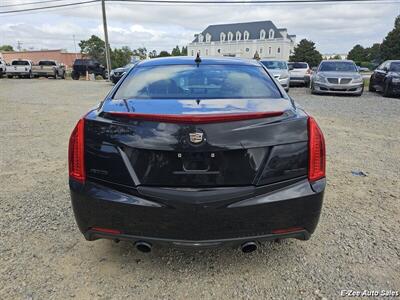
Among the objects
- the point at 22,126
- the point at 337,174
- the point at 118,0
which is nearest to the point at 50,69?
the point at 118,0

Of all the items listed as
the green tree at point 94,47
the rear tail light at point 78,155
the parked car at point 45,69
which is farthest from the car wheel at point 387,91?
the green tree at point 94,47

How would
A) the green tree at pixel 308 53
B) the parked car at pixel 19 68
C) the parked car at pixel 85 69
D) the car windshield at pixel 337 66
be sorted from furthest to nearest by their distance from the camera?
the green tree at pixel 308 53 → the parked car at pixel 85 69 → the parked car at pixel 19 68 → the car windshield at pixel 337 66

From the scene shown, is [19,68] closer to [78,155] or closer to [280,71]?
[280,71]

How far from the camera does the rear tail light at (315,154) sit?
2.25 m

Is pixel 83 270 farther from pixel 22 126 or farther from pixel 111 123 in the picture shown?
pixel 22 126

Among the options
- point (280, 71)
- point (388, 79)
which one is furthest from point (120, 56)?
point (388, 79)

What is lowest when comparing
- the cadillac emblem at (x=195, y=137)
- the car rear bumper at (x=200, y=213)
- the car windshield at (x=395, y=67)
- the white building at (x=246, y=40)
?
the car rear bumper at (x=200, y=213)

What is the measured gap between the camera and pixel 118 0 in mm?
31188

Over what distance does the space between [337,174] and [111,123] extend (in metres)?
3.45

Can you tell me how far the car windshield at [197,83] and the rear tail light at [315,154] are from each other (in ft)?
2.06

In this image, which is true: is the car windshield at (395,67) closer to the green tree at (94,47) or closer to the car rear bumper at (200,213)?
the car rear bumper at (200,213)

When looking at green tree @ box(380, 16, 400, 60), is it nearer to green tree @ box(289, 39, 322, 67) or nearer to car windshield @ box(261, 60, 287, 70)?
green tree @ box(289, 39, 322, 67)

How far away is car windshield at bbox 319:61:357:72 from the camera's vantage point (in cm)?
1423

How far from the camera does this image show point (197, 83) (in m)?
3.09
